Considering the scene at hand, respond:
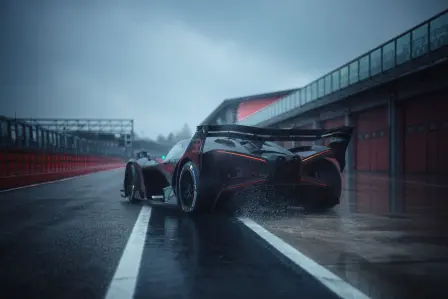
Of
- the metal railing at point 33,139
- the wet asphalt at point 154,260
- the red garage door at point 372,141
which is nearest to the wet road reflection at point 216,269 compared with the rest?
the wet asphalt at point 154,260

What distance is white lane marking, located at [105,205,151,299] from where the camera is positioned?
10.3ft

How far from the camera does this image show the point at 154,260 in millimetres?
4137

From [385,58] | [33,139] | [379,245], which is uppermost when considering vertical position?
[385,58]

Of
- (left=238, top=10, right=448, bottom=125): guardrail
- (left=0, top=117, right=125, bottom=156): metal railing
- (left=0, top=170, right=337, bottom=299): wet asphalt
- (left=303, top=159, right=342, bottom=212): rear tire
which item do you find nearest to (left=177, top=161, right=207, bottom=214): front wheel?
(left=0, top=170, right=337, bottom=299): wet asphalt

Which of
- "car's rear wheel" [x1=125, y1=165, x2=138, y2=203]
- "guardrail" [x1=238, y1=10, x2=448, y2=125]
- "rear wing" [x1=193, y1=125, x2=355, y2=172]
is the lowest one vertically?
"car's rear wheel" [x1=125, y1=165, x2=138, y2=203]

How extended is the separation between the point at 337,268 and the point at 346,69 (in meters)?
24.6

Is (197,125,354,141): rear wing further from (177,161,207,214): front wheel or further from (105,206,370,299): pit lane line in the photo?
(105,206,370,299): pit lane line

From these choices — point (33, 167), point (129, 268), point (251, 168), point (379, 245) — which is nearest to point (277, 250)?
point (379, 245)

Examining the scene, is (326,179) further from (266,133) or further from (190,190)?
(190,190)

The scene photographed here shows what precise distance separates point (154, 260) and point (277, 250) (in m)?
1.22

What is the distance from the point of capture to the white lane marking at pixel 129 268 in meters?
3.14

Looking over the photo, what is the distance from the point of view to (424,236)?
5324 millimetres

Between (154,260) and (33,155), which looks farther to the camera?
(33,155)

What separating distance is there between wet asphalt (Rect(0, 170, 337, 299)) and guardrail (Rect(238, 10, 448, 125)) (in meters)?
15.5
